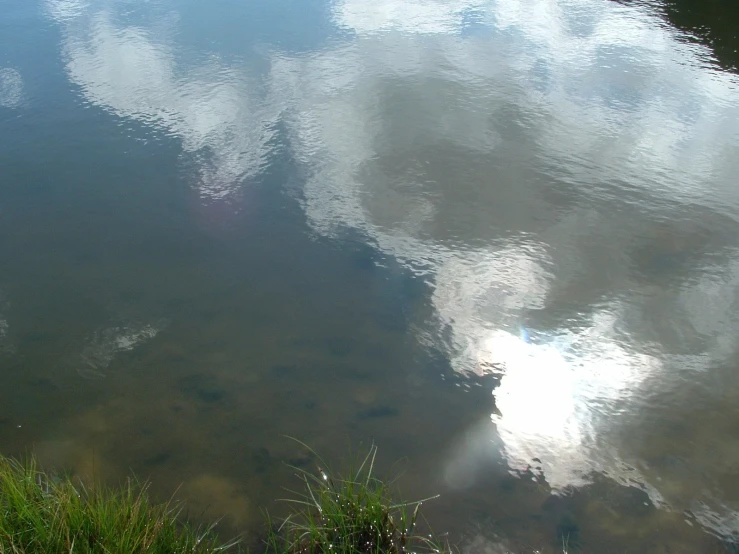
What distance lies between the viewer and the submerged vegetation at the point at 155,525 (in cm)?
160

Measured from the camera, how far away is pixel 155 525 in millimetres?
1673

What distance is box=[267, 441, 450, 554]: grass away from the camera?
1.78 m

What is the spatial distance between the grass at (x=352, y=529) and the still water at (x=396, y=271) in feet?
0.35

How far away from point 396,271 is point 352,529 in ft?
4.39

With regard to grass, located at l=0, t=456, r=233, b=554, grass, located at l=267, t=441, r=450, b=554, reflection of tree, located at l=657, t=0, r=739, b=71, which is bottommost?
grass, located at l=267, t=441, r=450, b=554

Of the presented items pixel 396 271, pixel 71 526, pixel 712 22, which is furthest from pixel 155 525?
pixel 712 22

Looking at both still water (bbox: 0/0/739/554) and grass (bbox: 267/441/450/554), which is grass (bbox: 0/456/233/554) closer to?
grass (bbox: 267/441/450/554)

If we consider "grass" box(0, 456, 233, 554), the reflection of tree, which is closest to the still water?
the reflection of tree

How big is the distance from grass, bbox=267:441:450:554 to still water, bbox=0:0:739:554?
0.35 ft

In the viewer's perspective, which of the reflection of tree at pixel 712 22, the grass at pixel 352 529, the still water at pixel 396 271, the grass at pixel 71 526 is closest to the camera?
the grass at pixel 71 526

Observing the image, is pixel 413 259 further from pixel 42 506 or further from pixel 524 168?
pixel 42 506

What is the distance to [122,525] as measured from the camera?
5.41 ft

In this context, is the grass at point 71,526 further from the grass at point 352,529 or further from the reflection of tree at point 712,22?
the reflection of tree at point 712,22

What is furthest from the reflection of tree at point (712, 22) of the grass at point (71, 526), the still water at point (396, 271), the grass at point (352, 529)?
the grass at point (71, 526)
